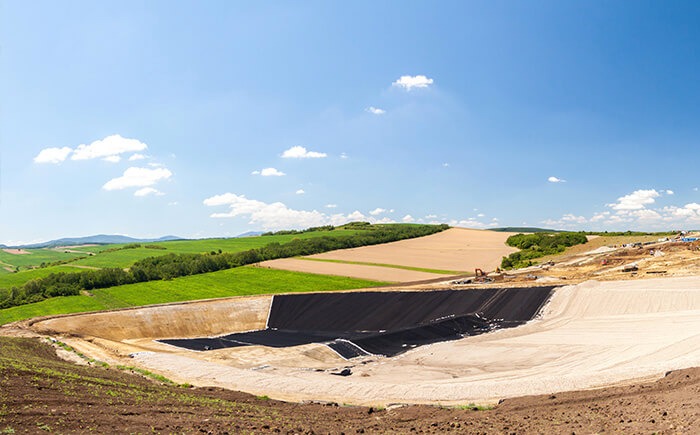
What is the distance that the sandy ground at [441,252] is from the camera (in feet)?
282

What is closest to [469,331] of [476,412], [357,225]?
[476,412]

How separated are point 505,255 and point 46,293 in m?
82.4

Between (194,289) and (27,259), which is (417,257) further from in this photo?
(27,259)

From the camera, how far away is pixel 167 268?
74.2 metres

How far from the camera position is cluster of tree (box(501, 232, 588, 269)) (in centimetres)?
8456

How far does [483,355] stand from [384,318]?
1596 cm

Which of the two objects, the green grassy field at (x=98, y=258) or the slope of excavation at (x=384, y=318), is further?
the green grassy field at (x=98, y=258)

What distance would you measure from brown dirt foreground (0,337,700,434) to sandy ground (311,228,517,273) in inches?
2442

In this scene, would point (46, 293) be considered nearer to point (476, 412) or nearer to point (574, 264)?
point (476, 412)

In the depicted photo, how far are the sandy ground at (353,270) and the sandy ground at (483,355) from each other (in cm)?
2668

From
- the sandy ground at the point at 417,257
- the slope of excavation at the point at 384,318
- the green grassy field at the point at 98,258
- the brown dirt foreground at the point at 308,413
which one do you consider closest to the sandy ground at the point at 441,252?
the sandy ground at the point at 417,257

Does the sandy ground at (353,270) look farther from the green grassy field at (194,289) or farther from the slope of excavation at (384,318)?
the slope of excavation at (384,318)

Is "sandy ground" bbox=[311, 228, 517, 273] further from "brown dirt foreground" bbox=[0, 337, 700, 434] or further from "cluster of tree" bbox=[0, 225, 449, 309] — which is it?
"brown dirt foreground" bbox=[0, 337, 700, 434]

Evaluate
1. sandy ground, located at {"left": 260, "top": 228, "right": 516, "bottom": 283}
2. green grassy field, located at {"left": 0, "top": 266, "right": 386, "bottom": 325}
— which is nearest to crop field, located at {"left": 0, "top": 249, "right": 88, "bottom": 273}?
green grassy field, located at {"left": 0, "top": 266, "right": 386, "bottom": 325}
